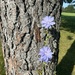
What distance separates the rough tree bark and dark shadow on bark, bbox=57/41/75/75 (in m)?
4.03

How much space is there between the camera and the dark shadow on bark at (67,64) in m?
7.96

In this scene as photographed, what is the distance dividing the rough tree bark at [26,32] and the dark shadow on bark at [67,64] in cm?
403

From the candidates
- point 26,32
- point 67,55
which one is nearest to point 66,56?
point 67,55

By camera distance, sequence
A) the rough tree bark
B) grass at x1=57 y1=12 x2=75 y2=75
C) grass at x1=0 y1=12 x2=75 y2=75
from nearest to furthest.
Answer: the rough tree bark
grass at x1=0 y1=12 x2=75 y2=75
grass at x1=57 y1=12 x2=75 y2=75

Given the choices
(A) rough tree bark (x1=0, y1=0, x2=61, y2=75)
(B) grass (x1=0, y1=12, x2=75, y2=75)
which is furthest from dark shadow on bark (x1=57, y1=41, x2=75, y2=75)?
(A) rough tree bark (x1=0, y1=0, x2=61, y2=75)

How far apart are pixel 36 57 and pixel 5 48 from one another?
A: 1.66ft

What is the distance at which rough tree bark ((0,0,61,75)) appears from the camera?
3.60m

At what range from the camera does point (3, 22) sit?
3.81 metres

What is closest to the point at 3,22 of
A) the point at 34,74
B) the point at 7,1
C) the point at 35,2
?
the point at 7,1

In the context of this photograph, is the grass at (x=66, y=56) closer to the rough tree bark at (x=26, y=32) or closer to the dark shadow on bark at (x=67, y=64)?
the dark shadow on bark at (x=67, y=64)

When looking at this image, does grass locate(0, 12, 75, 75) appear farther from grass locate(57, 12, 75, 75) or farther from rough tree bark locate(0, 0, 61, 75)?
rough tree bark locate(0, 0, 61, 75)

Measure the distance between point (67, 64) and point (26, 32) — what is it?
521cm

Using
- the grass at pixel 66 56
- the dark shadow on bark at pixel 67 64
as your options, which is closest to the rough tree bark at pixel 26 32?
the grass at pixel 66 56

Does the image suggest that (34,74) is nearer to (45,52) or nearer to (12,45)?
(12,45)
